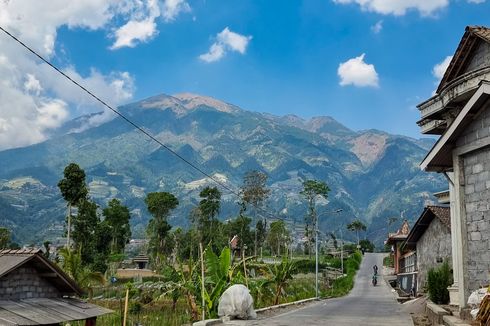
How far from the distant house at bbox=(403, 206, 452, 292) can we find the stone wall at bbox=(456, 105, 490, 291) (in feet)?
57.1

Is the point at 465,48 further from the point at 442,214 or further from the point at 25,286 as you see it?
the point at 25,286

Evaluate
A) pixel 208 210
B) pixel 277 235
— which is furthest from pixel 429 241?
pixel 277 235

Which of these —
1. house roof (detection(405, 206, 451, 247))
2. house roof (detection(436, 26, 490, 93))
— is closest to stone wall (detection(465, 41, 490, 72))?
house roof (detection(436, 26, 490, 93))

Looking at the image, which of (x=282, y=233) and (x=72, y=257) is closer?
(x=72, y=257)

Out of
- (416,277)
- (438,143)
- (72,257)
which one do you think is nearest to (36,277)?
(72,257)

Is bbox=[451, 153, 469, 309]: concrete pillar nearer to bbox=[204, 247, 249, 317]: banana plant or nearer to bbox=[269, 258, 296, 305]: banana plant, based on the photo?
bbox=[204, 247, 249, 317]: banana plant

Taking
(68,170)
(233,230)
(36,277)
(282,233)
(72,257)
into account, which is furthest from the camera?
(282,233)

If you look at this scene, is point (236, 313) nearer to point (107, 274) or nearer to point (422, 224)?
point (422, 224)

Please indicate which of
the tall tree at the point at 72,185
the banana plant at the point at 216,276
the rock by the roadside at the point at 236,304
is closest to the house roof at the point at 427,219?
the banana plant at the point at 216,276

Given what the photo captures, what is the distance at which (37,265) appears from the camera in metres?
19.0

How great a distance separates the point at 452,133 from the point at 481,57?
4.71 meters

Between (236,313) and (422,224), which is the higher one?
(422,224)

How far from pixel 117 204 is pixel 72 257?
56531 millimetres

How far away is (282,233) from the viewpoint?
117 metres
